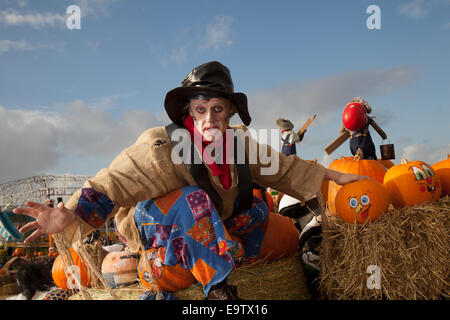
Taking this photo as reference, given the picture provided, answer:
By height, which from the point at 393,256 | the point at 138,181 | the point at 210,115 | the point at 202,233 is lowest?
the point at 393,256

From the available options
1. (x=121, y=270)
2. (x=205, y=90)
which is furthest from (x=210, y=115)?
(x=121, y=270)

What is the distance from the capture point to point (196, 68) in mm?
2471

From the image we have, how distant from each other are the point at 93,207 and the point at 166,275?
0.58 m

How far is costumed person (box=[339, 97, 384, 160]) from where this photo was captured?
5277 millimetres

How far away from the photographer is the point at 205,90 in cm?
234

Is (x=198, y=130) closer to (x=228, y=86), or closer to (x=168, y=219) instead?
(x=228, y=86)

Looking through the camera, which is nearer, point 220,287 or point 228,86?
point 220,287

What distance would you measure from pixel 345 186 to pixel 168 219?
1392 mm

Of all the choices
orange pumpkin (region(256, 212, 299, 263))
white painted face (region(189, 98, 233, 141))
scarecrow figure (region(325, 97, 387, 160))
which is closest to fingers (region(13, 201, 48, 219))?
white painted face (region(189, 98, 233, 141))

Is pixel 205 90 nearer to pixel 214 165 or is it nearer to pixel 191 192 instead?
pixel 214 165

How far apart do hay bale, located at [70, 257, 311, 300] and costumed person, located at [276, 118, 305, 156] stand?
3821mm

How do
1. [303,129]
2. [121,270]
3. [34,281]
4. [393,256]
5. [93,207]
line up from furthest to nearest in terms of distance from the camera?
[303,129] < [34,281] < [121,270] < [393,256] < [93,207]

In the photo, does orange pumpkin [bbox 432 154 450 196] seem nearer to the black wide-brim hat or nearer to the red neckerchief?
the black wide-brim hat
